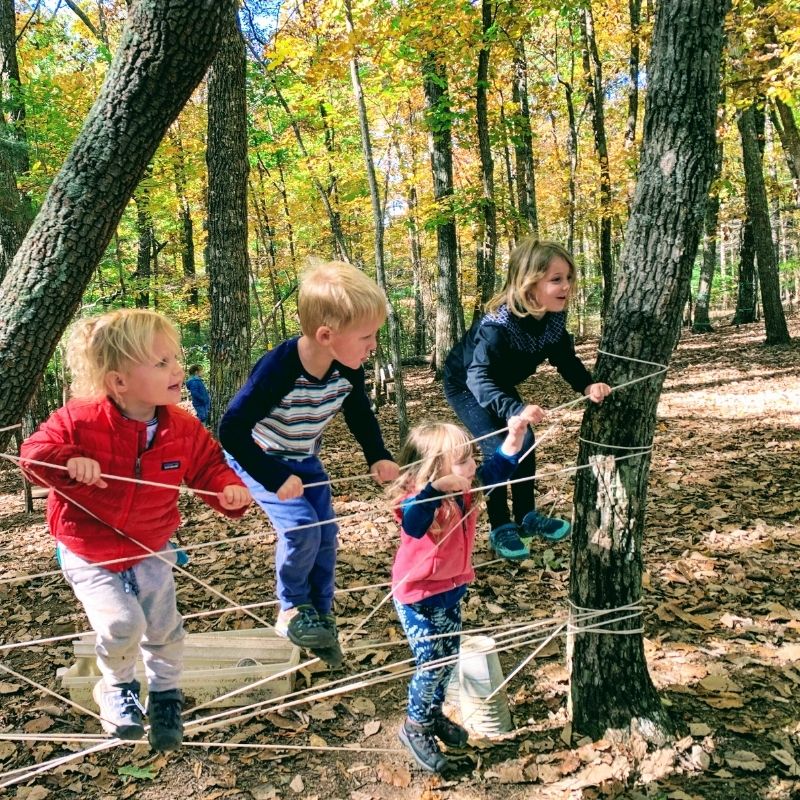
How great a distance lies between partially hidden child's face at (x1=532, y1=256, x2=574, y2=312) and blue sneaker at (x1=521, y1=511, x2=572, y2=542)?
983 millimetres

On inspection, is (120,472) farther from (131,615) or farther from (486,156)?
(486,156)

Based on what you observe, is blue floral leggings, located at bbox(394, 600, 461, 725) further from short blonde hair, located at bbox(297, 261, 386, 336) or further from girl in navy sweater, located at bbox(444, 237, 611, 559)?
short blonde hair, located at bbox(297, 261, 386, 336)

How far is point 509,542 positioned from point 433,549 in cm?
77

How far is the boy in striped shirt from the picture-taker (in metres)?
2.14

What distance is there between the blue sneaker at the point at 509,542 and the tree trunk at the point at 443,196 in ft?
17.6

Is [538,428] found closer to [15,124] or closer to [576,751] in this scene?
[576,751]

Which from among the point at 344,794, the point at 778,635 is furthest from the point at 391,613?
the point at 778,635

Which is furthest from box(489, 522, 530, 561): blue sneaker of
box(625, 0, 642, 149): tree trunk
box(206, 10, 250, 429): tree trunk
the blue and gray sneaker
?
box(625, 0, 642, 149): tree trunk

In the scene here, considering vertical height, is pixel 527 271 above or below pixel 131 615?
above

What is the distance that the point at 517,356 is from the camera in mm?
2912

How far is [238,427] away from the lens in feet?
7.08

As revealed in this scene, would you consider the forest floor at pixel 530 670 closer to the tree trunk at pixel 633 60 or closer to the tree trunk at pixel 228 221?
the tree trunk at pixel 228 221

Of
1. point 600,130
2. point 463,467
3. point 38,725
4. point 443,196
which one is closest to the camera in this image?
point 463,467

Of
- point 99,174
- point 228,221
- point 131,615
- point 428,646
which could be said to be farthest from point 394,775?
point 228,221
